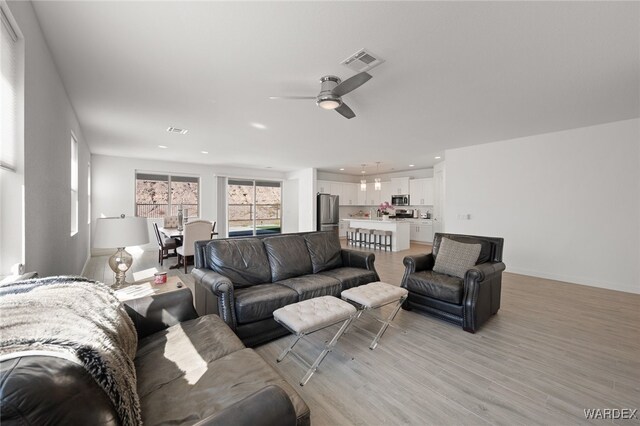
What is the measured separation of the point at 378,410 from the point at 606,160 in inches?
205

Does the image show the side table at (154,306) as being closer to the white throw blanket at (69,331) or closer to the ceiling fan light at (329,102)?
the white throw blanket at (69,331)

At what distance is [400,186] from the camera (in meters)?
9.73

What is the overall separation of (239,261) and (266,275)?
34 cm

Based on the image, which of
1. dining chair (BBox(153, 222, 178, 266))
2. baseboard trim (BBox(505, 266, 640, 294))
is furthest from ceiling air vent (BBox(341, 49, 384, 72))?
dining chair (BBox(153, 222, 178, 266))

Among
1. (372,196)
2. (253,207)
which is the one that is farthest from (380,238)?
(253,207)

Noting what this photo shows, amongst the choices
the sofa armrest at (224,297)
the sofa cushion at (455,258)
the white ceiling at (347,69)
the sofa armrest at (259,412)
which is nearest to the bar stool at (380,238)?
the white ceiling at (347,69)

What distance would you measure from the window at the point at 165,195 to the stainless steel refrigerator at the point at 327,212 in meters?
3.96

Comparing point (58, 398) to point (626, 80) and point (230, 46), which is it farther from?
point (626, 80)

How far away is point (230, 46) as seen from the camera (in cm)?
218

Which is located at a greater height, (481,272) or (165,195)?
(165,195)

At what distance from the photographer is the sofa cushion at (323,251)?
135 inches

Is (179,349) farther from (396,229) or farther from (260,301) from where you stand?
(396,229)

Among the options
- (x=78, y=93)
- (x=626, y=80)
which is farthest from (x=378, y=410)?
(x=78, y=93)

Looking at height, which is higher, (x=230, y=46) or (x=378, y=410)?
(x=230, y=46)
